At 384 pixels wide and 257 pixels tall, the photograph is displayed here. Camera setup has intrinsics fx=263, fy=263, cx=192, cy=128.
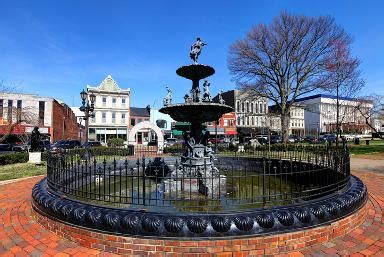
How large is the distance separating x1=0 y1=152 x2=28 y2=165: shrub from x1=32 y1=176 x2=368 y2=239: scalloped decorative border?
15.4 meters

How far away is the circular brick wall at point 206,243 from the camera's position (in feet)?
13.5

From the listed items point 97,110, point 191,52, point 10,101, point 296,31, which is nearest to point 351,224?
point 191,52

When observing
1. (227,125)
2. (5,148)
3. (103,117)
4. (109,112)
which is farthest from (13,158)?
(227,125)

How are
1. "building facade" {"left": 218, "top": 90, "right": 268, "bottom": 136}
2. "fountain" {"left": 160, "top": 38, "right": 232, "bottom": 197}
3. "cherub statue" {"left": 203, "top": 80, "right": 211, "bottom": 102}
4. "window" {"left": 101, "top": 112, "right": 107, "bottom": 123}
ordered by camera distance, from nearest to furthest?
1. "fountain" {"left": 160, "top": 38, "right": 232, "bottom": 197}
2. "cherub statue" {"left": 203, "top": 80, "right": 211, "bottom": 102}
3. "window" {"left": 101, "top": 112, "right": 107, "bottom": 123}
4. "building facade" {"left": 218, "top": 90, "right": 268, "bottom": 136}

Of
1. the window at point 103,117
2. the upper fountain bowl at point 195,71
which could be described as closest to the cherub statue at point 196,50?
the upper fountain bowl at point 195,71

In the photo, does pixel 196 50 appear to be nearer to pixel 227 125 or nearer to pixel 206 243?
pixel 206 243

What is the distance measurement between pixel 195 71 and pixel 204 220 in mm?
5587

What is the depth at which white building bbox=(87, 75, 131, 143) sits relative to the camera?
52656 millimetres

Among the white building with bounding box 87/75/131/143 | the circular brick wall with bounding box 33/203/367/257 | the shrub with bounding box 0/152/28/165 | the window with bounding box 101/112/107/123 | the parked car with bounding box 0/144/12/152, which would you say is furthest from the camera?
the window with bounding box 101/112/107/123

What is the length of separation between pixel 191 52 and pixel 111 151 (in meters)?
15.6

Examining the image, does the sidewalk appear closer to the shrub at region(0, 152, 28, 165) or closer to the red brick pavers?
the red brick pavers

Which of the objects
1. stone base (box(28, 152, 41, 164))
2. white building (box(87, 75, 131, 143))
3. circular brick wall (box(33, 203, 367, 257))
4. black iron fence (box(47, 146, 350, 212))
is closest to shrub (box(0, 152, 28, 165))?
stone base (box(28, 152, 41, 164))

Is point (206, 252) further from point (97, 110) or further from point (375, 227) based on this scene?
point (97, 110)

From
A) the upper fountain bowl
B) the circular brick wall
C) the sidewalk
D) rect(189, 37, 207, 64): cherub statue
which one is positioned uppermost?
rect(189, 37, 207, 64): cherub statue
